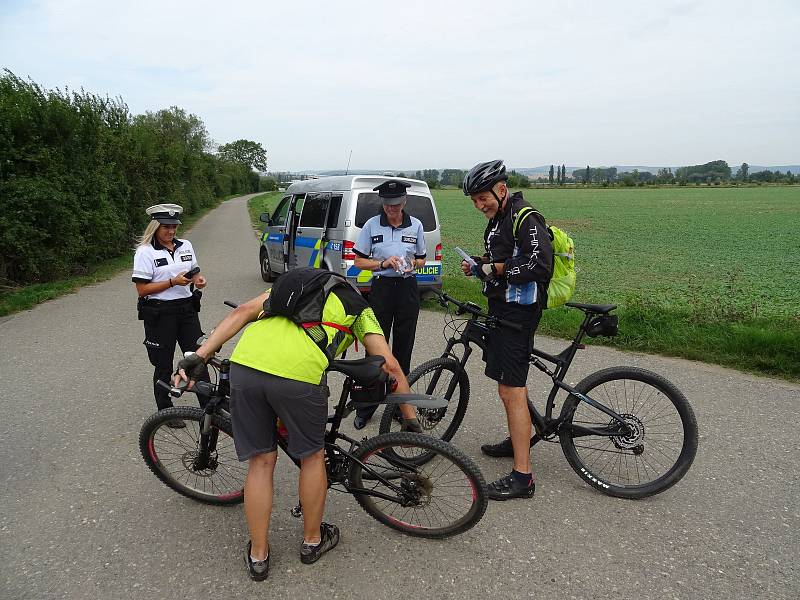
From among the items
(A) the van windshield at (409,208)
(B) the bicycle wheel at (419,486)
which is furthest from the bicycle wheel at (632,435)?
(A) the van windshield at (409,208)

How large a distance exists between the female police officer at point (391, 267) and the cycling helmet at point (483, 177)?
3.41 ft

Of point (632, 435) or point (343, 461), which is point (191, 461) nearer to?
point (343, 461)

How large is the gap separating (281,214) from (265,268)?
1.26m

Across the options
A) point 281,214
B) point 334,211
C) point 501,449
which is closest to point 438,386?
point 501,449

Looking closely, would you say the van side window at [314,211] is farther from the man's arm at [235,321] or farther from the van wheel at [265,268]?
the man's arm at [235,321]

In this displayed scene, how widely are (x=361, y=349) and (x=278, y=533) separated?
12.6 feet

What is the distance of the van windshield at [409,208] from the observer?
26.7ft

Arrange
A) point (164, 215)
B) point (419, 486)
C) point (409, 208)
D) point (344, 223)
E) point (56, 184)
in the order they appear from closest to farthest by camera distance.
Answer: point (419, 486) → point (164, 215) → point (344, 223) → point (409, 208) → point (56, 184)

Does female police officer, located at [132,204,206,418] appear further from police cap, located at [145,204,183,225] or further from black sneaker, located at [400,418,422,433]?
black sneaker, located at [400,418,422,433]

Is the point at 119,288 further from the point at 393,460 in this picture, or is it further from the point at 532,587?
the point at 532,587

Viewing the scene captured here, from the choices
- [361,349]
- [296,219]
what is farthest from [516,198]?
[296,219]

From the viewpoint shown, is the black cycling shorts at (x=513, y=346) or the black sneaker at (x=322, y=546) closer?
the black sneaker at (x=322, y=546)

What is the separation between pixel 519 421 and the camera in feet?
11.0

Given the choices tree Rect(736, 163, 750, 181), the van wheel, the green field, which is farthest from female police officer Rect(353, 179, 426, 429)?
tree Rect(736, 163, 750, 181)
